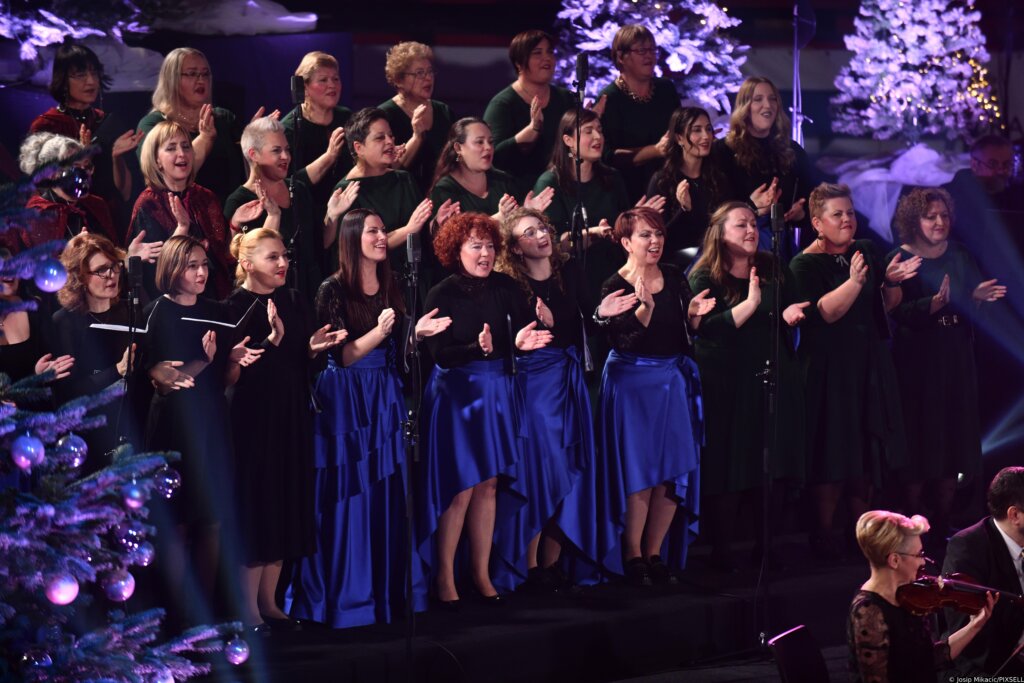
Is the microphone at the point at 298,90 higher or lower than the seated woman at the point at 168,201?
higher

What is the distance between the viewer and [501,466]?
6.33 metres

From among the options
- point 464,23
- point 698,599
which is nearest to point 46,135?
point 698,599

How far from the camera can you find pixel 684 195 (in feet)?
24.3

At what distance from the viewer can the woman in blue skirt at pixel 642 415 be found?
264 inches

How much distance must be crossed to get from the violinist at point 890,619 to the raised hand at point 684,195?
309cm

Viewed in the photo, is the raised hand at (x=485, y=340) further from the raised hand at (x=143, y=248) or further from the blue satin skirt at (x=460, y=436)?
the raised hand at (x=143, y=248)

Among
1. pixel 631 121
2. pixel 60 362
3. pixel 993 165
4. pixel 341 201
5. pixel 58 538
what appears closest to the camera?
pixel 58 538

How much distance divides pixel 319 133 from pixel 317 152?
95 millimetres

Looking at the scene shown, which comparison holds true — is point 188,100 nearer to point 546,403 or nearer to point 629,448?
point 546,403

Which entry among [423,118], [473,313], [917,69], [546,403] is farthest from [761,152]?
[917,69]

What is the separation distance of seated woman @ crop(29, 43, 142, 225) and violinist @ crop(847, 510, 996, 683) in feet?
11.8

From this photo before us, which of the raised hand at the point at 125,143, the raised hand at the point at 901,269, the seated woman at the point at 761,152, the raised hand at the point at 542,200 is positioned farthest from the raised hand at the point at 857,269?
the raised hand at the point at 125,143

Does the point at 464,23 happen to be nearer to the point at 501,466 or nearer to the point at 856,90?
the point at 856,90

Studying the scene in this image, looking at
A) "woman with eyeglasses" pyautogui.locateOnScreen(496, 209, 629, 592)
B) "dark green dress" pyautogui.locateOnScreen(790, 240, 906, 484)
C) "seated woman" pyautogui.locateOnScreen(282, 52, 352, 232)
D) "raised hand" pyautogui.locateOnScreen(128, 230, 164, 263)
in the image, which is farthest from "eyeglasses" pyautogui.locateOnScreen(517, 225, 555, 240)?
"raised hand" pyautogui.locateOnScreen(128, 230, 164, 263)
